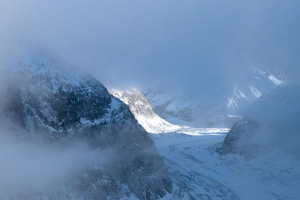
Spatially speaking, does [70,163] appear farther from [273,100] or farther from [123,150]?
[273,100]

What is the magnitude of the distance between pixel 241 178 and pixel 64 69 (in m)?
71.5

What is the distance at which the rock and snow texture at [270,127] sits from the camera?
434 ft

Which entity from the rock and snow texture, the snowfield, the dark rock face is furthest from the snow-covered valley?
the dark rock face

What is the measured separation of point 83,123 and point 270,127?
3274 inches

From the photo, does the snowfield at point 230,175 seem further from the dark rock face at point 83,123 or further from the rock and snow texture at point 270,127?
the dark rock face at point 83,123

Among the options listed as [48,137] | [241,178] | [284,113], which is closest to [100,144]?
[48,137]

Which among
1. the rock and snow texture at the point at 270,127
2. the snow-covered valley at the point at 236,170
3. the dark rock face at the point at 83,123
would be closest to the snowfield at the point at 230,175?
the snow-covered valley at the point at 236,170

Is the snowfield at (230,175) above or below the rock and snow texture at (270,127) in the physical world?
below

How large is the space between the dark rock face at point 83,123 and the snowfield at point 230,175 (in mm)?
10847

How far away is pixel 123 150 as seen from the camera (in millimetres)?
93125

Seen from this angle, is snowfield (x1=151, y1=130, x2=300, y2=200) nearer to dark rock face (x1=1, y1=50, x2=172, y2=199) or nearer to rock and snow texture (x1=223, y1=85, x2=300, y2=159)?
rock and snow texture (x1=223, y1=85, x2=300, y2=159)

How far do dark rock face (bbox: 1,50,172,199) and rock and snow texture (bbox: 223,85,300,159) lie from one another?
176 feet

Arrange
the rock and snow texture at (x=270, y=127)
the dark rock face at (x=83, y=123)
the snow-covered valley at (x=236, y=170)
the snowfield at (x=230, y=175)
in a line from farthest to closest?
the rock and snow texture at (x=270, y=127)
the snow-covered valley at (x=236, y=170)
the snowfield at (x=230, y=175)
the dark rock face at (x=83, y=123)

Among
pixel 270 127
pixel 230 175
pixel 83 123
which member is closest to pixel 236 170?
pixel 230 175
